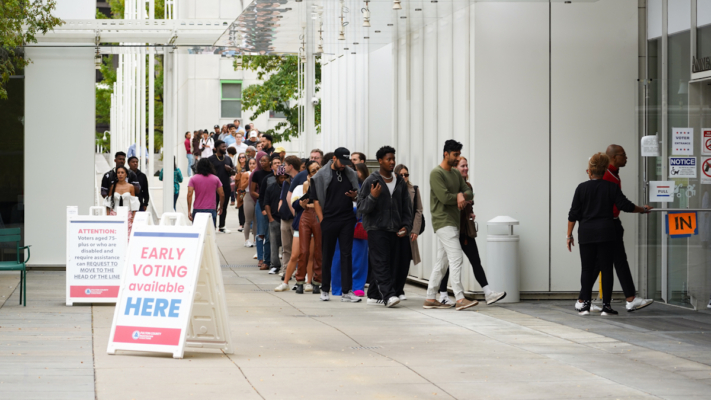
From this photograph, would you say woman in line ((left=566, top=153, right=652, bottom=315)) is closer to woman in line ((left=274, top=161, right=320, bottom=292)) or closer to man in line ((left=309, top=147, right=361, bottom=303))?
man in line ((left=309, top=147, right=361, bottom=303))

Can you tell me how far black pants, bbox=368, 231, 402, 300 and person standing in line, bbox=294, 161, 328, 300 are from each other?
1159mm

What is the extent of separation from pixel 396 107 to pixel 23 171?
21.0 feet

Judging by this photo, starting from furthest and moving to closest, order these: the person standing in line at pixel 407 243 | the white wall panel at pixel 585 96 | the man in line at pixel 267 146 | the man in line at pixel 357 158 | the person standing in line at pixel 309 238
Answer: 1. the man in line at pixel 267 146
2. the man in line at pixel 357 158
3. the person standing in line at pixel 309 238
4. the white wall panel at pixel 585 96
5. the person standing in line at pixel 407 243

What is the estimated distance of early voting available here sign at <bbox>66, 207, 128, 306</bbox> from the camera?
11.6 m

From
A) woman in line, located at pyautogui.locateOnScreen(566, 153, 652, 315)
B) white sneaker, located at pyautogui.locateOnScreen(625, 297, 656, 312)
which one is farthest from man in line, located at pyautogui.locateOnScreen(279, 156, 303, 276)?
white sneaker, located at pyautogui.locateOnScreen(625, 297, 656, 312)

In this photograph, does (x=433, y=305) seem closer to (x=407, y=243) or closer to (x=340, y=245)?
(x=407, y=243)

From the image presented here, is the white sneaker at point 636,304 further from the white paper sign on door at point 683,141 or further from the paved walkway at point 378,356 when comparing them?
the white paper sign on door at point 683,141

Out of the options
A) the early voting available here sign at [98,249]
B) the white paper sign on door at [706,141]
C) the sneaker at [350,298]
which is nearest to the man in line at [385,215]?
the sneaker at [350,298]

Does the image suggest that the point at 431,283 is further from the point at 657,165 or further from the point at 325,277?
the point at 657,165

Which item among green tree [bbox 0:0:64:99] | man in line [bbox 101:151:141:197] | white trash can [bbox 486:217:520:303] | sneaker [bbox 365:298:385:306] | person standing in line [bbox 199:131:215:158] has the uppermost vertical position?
green tree [bbox 0:0:64:99]

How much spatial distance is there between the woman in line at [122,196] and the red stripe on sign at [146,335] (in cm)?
703

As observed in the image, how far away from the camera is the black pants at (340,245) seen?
39.3 feet

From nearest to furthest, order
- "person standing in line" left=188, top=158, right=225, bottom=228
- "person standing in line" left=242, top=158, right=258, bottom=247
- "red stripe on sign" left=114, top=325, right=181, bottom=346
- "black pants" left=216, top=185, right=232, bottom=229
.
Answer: "red stripe on sign" left=114, top=325, right=181, bottom=346
"person standing in line" left=188, top=158, right=225, bottom=228
"person standing in line" left=242, top=158, right=258, bottom=247
"black pants" left=216, top=185, right=232, bottom=229

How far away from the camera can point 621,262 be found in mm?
10953
